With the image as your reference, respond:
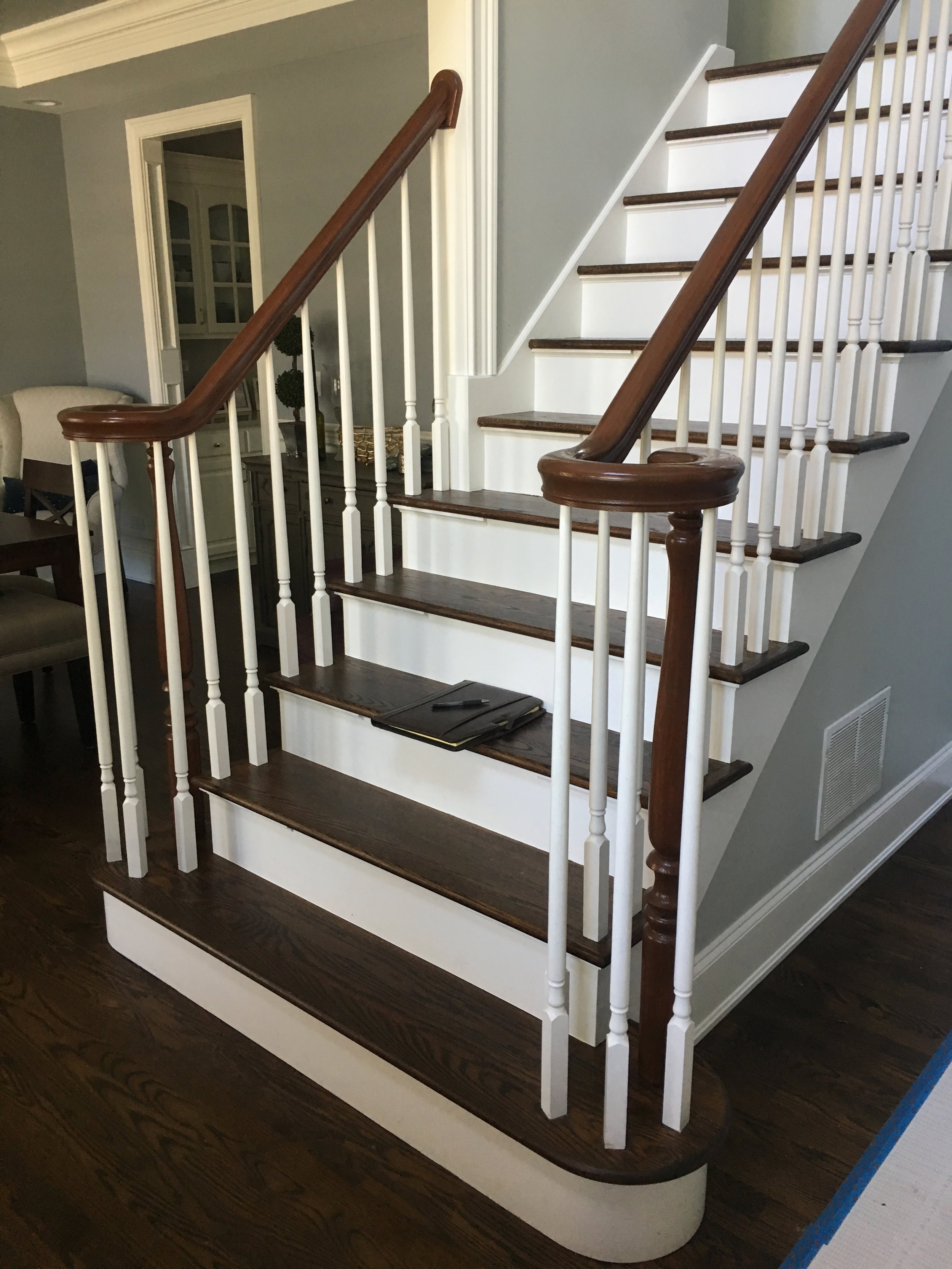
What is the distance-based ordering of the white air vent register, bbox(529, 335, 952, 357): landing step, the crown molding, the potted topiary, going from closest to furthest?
bbox(529, 335, 952, 357): landing step, the white air vent register, the crown molding, the potted topiary

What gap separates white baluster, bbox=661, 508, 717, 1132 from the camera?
142cm

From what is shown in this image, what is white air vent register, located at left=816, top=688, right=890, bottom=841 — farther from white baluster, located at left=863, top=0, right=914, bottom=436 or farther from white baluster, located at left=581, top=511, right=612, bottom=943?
white baluster, located at left=581, top=511, right=612, bottom=943

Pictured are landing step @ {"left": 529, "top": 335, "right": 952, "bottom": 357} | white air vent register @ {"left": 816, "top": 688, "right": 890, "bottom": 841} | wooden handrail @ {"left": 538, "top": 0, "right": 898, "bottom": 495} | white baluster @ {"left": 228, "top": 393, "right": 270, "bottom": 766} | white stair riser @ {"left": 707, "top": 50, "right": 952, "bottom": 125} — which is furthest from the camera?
white stair riser @ {"left": 707, "top": 50, "right": 952, "bottom": 125}

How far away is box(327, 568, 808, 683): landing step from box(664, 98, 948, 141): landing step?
1558mm

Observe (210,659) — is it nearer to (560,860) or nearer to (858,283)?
(560,860)

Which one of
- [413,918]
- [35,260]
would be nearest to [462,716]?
[413,918]

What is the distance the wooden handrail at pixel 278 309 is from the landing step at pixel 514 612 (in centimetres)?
58

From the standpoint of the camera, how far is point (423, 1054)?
1.76 metres

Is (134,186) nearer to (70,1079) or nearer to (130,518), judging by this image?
(130,518)

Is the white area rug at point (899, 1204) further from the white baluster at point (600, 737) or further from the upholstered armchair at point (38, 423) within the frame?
the upholstered armchair at point (38, 423)

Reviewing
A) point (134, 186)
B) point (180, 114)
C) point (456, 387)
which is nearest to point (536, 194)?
point (456, 387)

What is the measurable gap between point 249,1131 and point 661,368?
1512 millimetres

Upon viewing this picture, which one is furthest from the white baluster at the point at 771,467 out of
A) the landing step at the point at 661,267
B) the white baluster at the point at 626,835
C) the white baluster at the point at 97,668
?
the white baluster at the point at 97,668

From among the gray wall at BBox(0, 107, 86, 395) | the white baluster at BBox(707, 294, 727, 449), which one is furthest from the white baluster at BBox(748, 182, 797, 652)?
the gray wall at BBox(0, 107, 86, 395)
